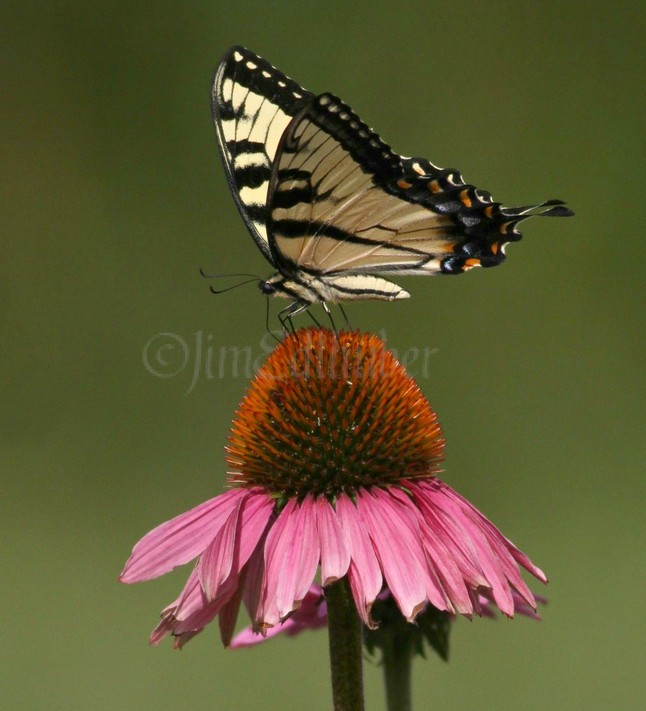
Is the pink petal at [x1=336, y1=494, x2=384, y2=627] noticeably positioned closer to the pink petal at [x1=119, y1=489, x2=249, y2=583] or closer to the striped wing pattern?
the pink petal at [x1=119, y1=489, x2=249, y2=583]

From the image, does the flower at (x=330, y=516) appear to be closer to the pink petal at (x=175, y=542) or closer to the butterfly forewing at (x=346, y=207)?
the pink petal at (x=175, y=542)

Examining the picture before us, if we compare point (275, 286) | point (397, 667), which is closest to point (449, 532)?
point (397, 667)

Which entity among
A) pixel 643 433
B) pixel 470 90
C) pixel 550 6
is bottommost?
pixel 643 433

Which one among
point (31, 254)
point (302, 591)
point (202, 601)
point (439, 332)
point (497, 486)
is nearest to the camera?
point (302, 591)

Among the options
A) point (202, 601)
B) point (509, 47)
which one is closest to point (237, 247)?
point (509, 47)

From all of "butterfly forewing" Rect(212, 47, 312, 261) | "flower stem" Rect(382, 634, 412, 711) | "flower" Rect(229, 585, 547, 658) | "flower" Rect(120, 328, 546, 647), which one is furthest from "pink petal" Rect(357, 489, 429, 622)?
"butterfly forewing" Rect(212, 47, 312, 261)

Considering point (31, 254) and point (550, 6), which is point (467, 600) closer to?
point (31, 254)

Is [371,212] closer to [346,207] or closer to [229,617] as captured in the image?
[346,207]

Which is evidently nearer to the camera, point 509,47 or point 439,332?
point 439,332
